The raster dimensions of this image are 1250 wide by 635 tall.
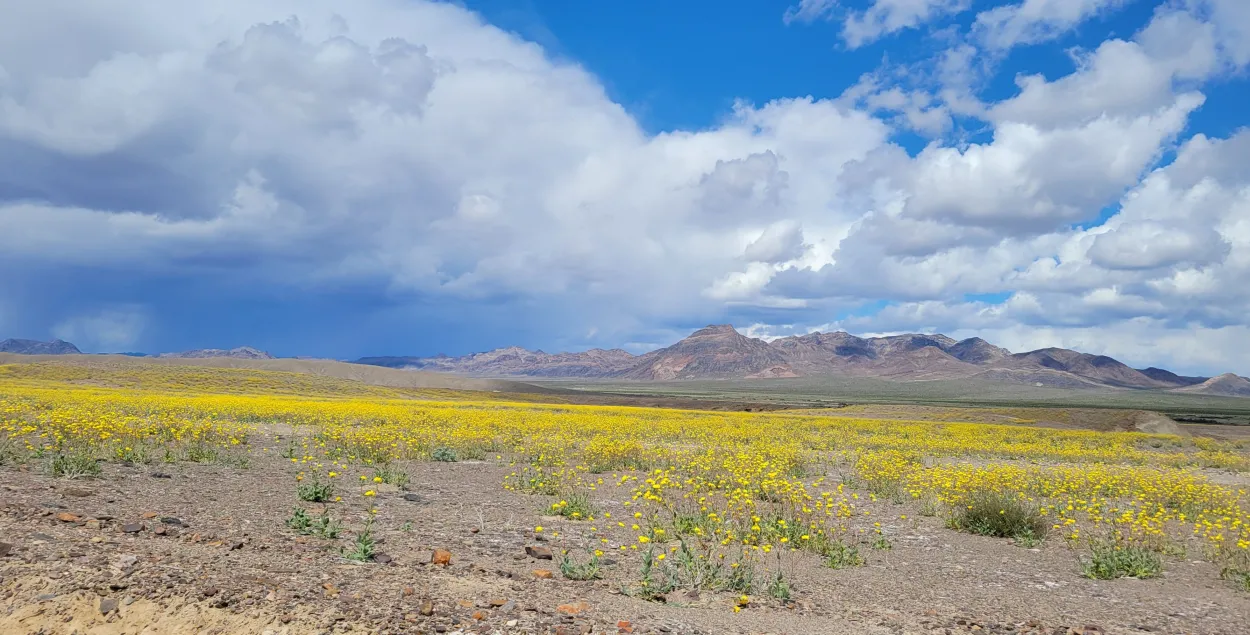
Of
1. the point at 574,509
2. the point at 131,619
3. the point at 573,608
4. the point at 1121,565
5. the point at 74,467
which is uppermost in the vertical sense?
the point at 74,467

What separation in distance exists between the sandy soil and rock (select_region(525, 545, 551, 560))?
0.08 m

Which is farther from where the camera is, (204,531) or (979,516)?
(979,516)

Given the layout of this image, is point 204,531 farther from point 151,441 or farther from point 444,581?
point 151,441

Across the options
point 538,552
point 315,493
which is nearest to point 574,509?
point 538,552

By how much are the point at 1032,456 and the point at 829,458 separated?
8.85 metres

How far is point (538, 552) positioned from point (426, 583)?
198cm

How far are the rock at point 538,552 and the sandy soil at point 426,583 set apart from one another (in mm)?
77

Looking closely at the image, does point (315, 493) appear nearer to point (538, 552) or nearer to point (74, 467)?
point (74, 467)

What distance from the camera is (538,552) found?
755 centimetres

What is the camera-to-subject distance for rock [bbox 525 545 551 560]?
746 centimetres

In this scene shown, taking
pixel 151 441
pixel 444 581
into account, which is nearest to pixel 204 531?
pixel 444 581

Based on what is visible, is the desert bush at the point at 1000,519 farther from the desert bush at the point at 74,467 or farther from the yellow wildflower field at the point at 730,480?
the desert bush at the point at 74,467

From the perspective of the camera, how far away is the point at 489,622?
4980 millimetres

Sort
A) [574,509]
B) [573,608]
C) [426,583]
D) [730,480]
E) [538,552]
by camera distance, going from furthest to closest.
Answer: [730,480], [574,509], [538,552], [426,583], [573,608]
